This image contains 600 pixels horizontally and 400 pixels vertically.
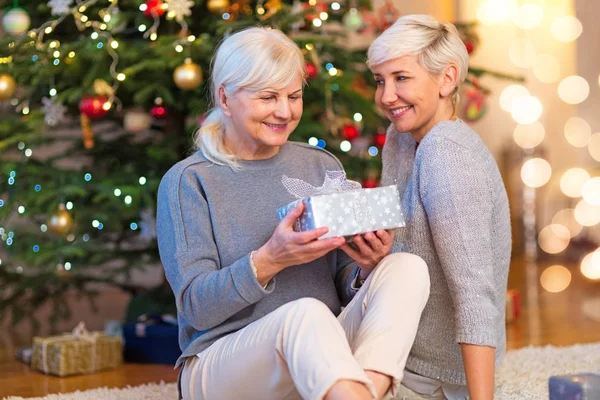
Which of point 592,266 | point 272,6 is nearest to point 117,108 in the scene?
point 272,6

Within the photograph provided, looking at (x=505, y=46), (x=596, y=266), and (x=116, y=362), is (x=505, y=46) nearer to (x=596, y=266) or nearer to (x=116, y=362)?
(x=596, y=266)

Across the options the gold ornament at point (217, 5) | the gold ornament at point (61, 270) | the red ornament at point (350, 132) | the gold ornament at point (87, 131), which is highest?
the gold ornament at point (217, 5)

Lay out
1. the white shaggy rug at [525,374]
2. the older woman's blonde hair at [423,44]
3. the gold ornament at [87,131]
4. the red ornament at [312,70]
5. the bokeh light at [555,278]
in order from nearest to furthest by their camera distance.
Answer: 1. the older woman's blonde hair at [423,44]
2. the white shaggy rug at [525,374]
3. the red ornament at [312,70]
4. the gold ornament at [87,131]
5. the bokeh light at [555,278]

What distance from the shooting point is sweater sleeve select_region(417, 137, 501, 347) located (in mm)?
1673

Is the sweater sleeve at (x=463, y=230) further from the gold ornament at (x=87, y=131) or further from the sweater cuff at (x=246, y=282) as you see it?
the gold ornament at (x=87, y=131)

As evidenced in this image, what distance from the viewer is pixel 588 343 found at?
3.01 metres

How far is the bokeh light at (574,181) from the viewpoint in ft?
19.8

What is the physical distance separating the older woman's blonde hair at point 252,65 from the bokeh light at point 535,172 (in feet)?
15.3

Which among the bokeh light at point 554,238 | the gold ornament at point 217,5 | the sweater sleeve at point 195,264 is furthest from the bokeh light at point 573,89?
the sweater sleeve at point 195,264

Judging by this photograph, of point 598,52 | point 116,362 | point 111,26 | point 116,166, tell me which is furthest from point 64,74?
point 598,52

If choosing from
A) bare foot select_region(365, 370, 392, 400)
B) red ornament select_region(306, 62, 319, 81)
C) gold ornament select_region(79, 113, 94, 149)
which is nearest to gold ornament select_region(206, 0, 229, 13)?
red ornament select_region(306, 62, 319, 81)

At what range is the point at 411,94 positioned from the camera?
6.07 feet

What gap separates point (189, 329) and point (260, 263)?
27cm

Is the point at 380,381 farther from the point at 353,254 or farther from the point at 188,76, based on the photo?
the point at 188,76
